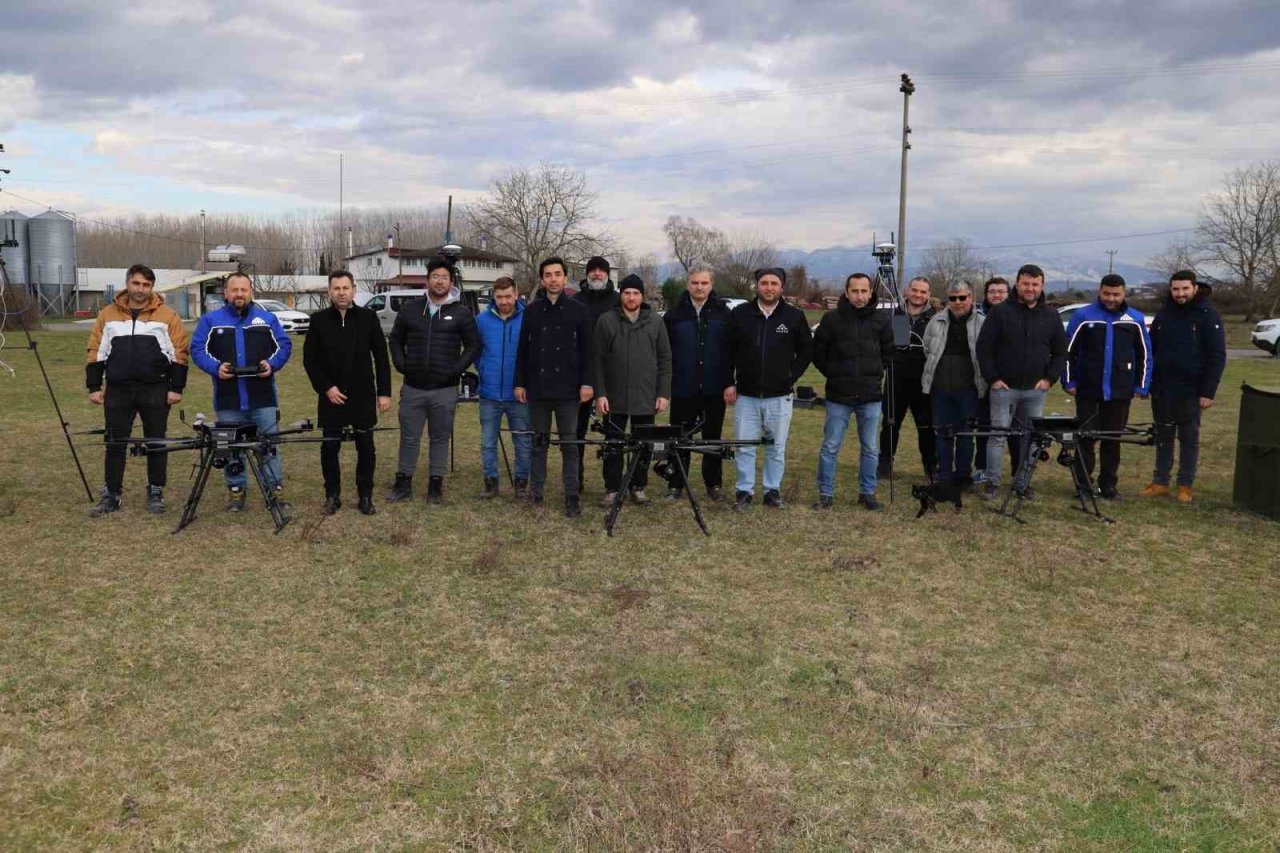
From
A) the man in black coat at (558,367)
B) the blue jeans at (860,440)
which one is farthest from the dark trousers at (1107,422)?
the man in black coat at (558,367)

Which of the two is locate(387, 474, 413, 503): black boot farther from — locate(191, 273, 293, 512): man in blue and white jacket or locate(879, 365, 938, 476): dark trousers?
locate(879, 365, 938, 476): dark trousers

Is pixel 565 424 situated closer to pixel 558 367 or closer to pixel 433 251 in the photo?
pixel 558 367

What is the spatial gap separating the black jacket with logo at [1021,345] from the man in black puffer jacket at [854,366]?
83 cm

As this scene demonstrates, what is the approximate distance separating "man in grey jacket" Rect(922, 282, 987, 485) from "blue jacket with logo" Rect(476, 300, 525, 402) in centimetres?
326


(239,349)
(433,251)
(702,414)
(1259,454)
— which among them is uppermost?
(433,251)

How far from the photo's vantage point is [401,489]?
7230 millimetres

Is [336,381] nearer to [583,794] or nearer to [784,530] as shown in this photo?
[784,530]

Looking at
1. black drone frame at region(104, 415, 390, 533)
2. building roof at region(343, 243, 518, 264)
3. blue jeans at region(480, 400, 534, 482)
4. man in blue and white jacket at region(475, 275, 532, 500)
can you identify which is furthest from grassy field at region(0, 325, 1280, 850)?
building roof at region(343, 243, 518, 264)

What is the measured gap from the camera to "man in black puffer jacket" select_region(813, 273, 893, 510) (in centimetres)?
694

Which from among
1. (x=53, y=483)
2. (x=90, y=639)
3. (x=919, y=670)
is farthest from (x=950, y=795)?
(x=53, y=483)

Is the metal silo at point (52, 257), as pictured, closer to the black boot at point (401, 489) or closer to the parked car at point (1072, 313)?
the parked car at point (1072, 313)

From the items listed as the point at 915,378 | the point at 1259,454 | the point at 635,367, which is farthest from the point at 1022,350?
the point at 635,367

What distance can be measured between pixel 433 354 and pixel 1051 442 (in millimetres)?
4523

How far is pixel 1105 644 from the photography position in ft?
14.8
